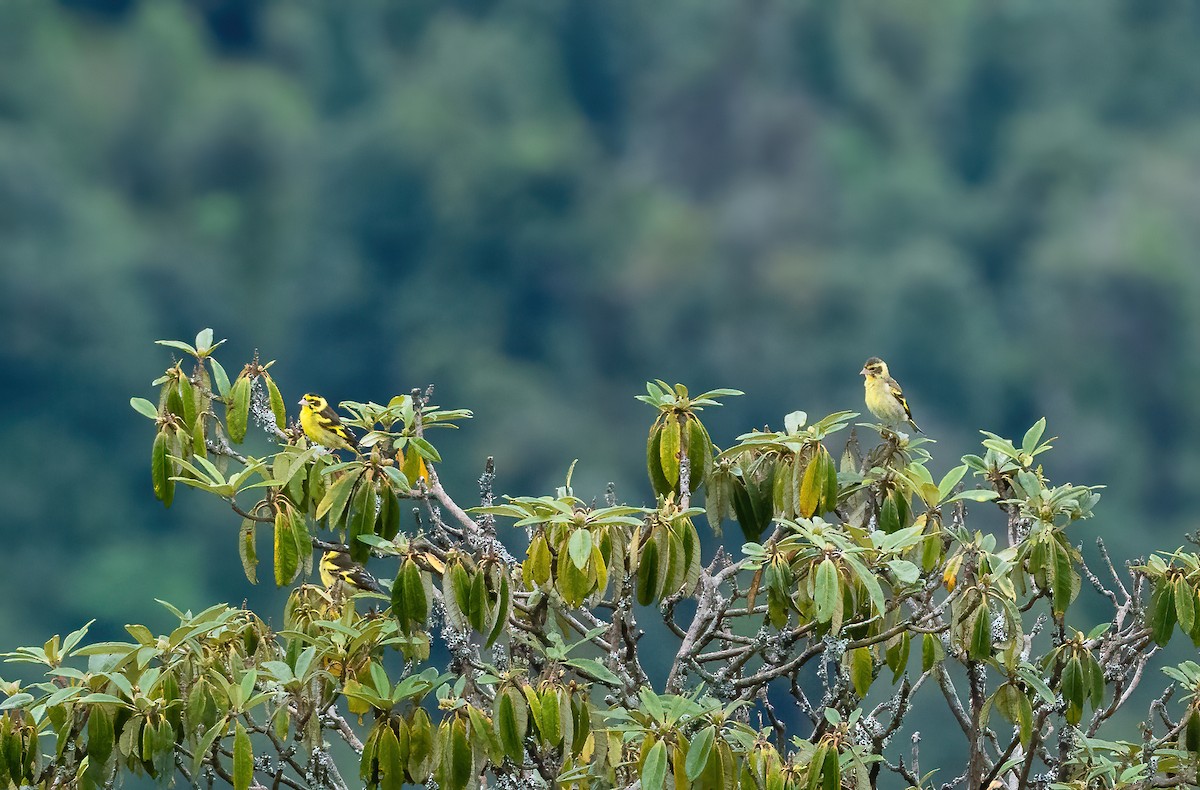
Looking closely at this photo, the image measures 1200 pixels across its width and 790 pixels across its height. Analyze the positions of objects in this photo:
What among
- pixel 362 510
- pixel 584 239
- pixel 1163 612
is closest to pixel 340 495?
pixel 362 510

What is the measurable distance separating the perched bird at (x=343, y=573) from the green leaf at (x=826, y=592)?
92 centimetres

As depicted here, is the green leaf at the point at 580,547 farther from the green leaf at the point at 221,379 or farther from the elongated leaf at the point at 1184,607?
the elongated leaf at the point at 1184,607

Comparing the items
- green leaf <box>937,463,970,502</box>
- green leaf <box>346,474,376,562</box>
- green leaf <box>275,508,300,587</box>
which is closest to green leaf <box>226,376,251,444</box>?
green leaf <box>275,508,300,587</box>

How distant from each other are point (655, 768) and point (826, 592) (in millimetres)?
381

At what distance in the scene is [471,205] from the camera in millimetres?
19578

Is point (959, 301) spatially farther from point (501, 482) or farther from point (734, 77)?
point (501, 482)

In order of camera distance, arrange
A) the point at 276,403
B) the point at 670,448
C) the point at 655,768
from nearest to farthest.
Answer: the point at 655,768, the point at 670,448, the point at 276,403

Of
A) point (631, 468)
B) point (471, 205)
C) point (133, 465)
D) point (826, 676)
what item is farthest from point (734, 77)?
point (826, 676)

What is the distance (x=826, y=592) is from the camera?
96.7 inches

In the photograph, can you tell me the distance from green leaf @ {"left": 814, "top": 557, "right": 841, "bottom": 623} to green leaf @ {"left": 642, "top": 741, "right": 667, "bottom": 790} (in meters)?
0.32

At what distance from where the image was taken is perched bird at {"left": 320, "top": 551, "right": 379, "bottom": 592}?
304cm

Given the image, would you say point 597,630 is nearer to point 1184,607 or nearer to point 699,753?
point 699,753

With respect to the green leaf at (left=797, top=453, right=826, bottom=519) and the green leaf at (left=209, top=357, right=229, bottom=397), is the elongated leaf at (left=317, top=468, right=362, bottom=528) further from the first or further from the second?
the green leaf at (left=797, top=453, right=826, bottom=519)

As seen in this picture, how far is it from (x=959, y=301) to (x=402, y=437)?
673 inches
